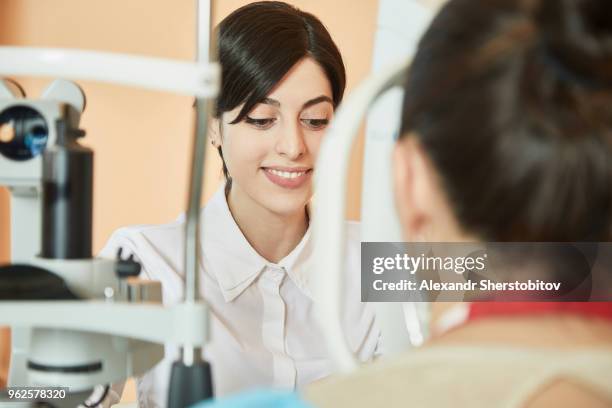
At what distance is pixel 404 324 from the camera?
0.89 metres

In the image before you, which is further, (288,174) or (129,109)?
(129,109)

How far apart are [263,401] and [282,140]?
33.4 inches

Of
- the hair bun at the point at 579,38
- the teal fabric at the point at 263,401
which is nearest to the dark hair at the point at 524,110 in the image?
the hair bun at the point at 579,38

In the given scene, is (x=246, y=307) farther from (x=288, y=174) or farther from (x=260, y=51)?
(x=260, y=51)

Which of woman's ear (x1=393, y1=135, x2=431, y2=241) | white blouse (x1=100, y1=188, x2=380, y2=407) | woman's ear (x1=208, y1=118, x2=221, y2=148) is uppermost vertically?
woman's ear (x1=208, y1=118, x2=221, y2=148)

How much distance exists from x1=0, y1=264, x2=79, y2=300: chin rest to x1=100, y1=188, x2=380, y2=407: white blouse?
1.90 ft

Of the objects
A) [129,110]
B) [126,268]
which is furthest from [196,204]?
[129,110]

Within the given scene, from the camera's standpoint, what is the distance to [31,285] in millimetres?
686

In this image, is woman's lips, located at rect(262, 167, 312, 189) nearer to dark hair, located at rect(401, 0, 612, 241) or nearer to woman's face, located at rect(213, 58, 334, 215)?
woman's face, located at rect(213, 58, 334, 215)

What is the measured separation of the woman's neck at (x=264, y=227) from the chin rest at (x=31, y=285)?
2.47 ft

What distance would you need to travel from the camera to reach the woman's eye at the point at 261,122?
136cm

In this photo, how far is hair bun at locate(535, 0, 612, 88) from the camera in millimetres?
480

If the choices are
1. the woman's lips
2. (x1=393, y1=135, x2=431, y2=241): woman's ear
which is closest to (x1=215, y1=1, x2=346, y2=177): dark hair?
the woman's lips

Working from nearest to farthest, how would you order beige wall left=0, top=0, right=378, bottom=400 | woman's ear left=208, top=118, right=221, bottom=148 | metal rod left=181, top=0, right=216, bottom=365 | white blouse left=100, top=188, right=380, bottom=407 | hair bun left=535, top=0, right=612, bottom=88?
hair bun left=535, top=0, right=612, bottom=88 → metal rod left=181, top=0, right=216, bottom=365 → white blouse left=100, top=188, right=380, bottom=407 → woman's ear left=208, top=118, right=221, bottom=148 → beige wall left=0, top=0, right=378, bottom=400
